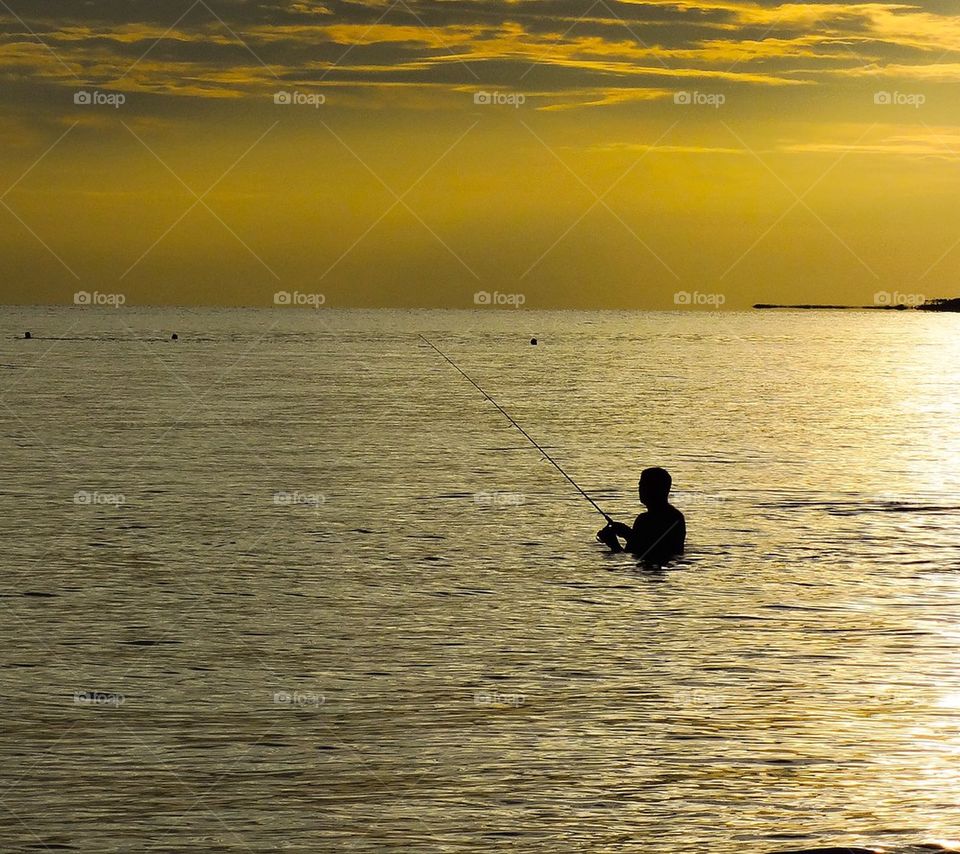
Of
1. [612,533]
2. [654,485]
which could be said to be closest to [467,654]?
[654,485]

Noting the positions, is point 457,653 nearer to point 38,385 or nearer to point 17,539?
point 17,539

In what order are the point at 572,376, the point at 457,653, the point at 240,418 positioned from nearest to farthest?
the point at 457,653, the point at 240,418, the point at 572,376

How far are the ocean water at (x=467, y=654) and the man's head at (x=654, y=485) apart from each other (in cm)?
103

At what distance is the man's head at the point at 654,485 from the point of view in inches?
738

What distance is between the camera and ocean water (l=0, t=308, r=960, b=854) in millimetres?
9805

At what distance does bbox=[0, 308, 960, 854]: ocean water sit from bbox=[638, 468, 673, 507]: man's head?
1033 mm

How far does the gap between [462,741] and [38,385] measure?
5884cm

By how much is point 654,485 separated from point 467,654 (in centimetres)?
542

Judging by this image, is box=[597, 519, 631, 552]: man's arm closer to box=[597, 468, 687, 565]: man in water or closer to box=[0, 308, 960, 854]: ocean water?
box=[597, 468, 687, 565]: man in water

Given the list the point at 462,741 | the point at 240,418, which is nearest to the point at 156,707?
the point at 462,741

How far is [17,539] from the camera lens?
21.9m

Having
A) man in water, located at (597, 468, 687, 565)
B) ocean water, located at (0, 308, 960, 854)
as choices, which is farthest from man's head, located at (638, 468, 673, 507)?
ocean water, located at (0, 308, 960, 854)

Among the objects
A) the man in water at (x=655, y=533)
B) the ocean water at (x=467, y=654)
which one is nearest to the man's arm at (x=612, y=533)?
the man in water at (x=655, y=533)

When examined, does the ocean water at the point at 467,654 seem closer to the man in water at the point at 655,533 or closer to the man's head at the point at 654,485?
the man in water at the point at 655,533
